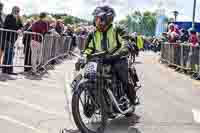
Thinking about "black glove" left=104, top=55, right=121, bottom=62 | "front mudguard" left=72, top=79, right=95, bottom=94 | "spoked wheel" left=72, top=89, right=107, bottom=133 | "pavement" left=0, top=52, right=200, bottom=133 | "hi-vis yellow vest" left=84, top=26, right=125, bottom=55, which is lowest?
"pavement" left=0, top=52, right=200, bottom=133

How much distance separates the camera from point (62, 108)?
9117 mm

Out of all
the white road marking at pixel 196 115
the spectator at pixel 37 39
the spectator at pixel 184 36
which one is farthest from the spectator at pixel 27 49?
the spectator at pixel 184 36

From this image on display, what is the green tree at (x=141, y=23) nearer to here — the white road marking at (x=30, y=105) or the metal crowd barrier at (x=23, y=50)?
the metal crowd barrier at (x=23, y=50)

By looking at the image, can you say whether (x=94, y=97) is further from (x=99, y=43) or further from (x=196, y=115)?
(x=196, y=115)

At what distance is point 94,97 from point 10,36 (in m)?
6.59

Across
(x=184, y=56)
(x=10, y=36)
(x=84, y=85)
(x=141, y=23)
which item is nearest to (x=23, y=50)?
(x=10, y=36)

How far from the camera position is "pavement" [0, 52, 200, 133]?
7.69 m

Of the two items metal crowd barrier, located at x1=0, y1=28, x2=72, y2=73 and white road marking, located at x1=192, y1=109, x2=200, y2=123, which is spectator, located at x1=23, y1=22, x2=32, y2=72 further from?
white road marking, located at x1=192, y1=109, x2=200, y2=123

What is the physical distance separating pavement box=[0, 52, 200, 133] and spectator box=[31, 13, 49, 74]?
705 mm

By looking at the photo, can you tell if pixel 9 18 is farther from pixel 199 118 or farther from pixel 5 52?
pixel 199 118

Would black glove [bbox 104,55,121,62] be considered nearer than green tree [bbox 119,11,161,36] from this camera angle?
Yes

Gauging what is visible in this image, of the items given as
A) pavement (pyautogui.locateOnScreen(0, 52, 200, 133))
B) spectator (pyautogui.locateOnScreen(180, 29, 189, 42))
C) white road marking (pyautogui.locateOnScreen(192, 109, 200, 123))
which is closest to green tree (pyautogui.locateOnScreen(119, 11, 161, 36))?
spectator (pyautogui.locateOnScreen(180, 29, 189, 42))

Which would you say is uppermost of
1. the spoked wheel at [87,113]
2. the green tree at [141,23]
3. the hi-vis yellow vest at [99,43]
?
the green tree at [141,23]

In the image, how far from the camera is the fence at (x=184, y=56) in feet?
56.5
